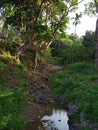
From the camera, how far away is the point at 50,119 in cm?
→ 1547

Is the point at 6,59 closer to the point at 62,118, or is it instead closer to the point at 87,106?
the point at 62,118

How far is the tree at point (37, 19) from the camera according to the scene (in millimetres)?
26609

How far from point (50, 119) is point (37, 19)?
1289cm

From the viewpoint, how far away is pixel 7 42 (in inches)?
1110

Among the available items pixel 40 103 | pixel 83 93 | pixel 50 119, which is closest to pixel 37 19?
pixel 40 103

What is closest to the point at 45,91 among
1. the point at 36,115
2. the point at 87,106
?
the point at 36,115

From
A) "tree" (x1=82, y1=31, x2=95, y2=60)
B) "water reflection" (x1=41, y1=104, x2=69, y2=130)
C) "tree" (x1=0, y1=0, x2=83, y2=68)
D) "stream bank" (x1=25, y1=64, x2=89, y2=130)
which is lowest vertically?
"water reflection" (x1=41, y1=104, x2=69, y2=130)

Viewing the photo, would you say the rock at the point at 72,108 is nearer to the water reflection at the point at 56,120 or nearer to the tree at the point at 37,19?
the water reflection at the point at 56,120

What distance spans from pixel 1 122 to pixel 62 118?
6.35 metres

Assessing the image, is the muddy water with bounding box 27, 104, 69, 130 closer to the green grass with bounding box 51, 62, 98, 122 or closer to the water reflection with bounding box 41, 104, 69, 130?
the water reflection with bounding box 41, 104, 69, 130

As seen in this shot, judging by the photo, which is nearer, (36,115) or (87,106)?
(87,106)

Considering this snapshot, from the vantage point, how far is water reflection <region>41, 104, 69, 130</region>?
1402 centimetres

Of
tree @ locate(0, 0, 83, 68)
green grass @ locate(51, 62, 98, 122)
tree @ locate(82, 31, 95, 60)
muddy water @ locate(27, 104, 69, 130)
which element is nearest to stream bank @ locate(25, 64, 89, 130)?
muddy water @ locate(27, 104, 69, 130)

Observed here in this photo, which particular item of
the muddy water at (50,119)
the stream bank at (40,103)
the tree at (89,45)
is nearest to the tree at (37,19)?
the stream bank at (40,103)
